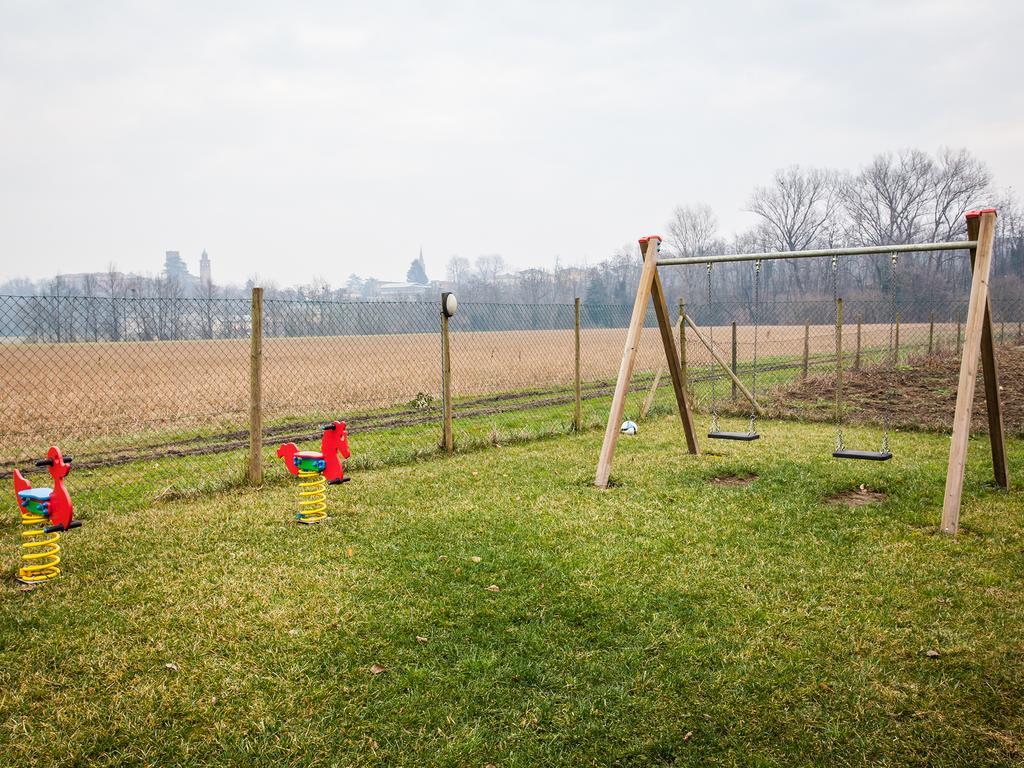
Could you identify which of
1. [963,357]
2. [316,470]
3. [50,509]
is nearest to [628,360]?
[963,357]

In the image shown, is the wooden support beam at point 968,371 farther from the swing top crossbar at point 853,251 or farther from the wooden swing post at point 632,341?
the wooden swing post at point 632,341

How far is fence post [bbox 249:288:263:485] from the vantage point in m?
6.61

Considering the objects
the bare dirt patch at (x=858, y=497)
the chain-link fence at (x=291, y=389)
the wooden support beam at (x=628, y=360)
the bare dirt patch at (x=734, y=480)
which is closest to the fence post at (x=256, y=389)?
the chain-link fence at (x=291, y=389)

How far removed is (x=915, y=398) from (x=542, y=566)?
377 inches

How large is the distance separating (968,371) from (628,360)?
280cm

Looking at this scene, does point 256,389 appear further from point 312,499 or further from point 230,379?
point 230,379

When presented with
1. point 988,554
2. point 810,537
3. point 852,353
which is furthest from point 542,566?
point 852,353

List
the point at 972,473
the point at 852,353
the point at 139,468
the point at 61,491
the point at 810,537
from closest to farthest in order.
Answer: the point at 61,491, the point at 810,537, the point at 972,473, the point at 139,468, the point at 852,353

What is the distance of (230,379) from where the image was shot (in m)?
17.0

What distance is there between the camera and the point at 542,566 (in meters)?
4.61

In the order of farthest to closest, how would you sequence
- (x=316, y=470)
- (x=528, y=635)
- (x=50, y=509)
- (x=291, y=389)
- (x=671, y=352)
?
(x=291, y=389)
(x=671, y=352)
(x=316, y=470)
(x=50, y=509)
(x=528, y=635)

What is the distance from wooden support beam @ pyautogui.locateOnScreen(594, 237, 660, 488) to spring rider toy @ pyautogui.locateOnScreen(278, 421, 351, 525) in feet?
8.01

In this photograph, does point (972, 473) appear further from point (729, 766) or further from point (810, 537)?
point (729, 766)

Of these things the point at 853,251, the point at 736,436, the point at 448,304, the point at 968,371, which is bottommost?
the point at 736,436
